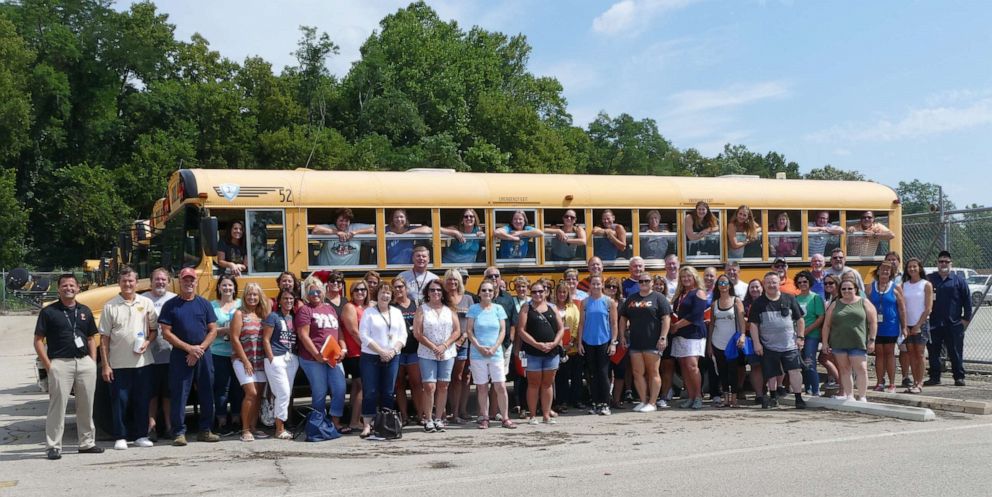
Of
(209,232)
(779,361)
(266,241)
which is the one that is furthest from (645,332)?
(209,232)

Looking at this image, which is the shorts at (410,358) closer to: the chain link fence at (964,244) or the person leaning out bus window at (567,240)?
the person leaning out bus window at (567,240)

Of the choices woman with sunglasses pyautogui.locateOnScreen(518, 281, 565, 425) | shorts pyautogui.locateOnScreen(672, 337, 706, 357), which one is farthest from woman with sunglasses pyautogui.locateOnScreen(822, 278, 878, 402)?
woman with sunglasses pyautogui.locateOnScreen(518, 281, 565, 425)

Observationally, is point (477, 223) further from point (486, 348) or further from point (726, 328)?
point (726, 328)

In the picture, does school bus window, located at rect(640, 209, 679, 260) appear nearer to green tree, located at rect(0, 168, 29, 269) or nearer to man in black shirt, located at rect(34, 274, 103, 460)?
man in black shirt, located at rect(34, 274, 103, 460)

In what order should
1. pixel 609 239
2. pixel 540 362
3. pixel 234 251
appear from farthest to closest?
pixel 609 239
pixel 234 251
pixel 540 362

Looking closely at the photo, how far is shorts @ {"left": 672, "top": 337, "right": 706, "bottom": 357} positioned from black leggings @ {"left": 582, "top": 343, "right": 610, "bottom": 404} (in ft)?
3.31

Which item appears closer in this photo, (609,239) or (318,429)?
(318,429)

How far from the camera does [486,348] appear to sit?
1019cm

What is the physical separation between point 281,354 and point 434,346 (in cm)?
165

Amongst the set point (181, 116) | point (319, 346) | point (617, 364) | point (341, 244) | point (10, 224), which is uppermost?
point (181, 116)

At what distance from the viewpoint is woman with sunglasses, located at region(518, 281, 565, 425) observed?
10461 mm

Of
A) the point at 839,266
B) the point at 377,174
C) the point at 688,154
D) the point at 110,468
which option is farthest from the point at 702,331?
the point at 688,154

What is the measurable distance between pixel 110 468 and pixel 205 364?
167 cm

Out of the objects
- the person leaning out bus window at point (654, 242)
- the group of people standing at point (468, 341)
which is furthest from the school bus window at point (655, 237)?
the group of people standing at point (468, 341)
